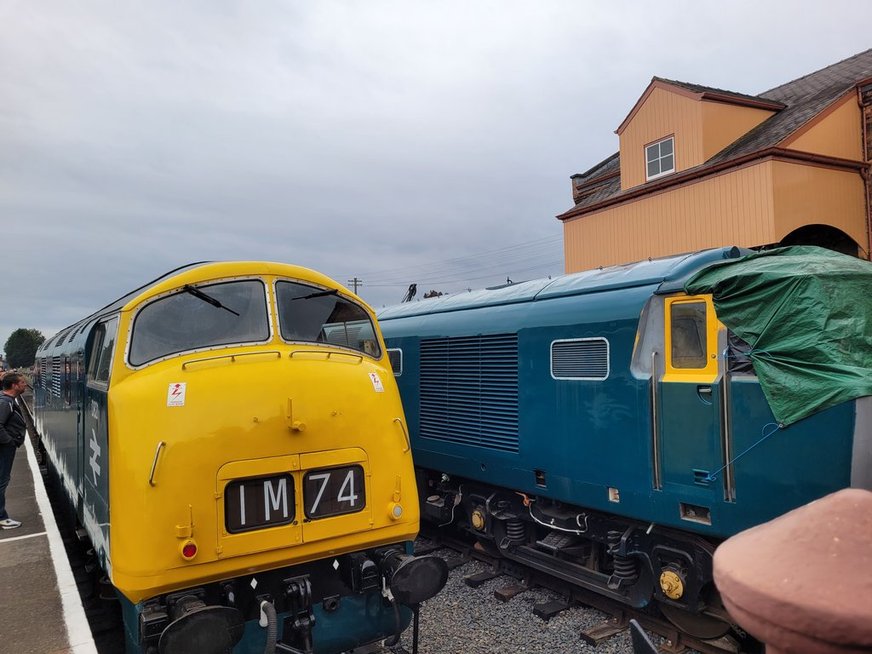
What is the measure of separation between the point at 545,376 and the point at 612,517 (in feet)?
4.41

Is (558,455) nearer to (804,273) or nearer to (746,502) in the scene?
(746,502)

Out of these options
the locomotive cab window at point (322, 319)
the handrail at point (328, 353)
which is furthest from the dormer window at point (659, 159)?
the handrail at point (328, 353)

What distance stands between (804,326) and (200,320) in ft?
12.8

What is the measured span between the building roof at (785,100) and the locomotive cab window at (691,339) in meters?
8.96

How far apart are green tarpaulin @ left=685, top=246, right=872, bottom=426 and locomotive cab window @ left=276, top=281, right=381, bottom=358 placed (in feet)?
8.51

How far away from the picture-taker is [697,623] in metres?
4.82

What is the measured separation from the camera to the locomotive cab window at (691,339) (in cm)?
446

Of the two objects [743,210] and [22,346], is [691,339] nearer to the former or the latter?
[743,210]

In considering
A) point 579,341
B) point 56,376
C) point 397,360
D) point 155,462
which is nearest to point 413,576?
point 155,462

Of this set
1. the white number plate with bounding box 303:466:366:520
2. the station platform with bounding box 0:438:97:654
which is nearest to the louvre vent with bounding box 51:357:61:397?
the station platform with bounding box 0:438:97:654

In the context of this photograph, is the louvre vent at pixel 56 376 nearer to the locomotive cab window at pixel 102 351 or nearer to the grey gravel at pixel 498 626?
the locomotive cab window at pixel 102 351

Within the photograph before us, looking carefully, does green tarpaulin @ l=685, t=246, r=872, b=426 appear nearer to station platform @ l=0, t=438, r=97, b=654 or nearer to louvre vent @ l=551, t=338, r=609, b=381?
louvre vent @ l=551, t=338, r=609, b=381

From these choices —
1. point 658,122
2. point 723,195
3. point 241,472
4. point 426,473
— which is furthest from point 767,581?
point 658,122

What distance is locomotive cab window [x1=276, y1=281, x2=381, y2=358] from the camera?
444 cm
